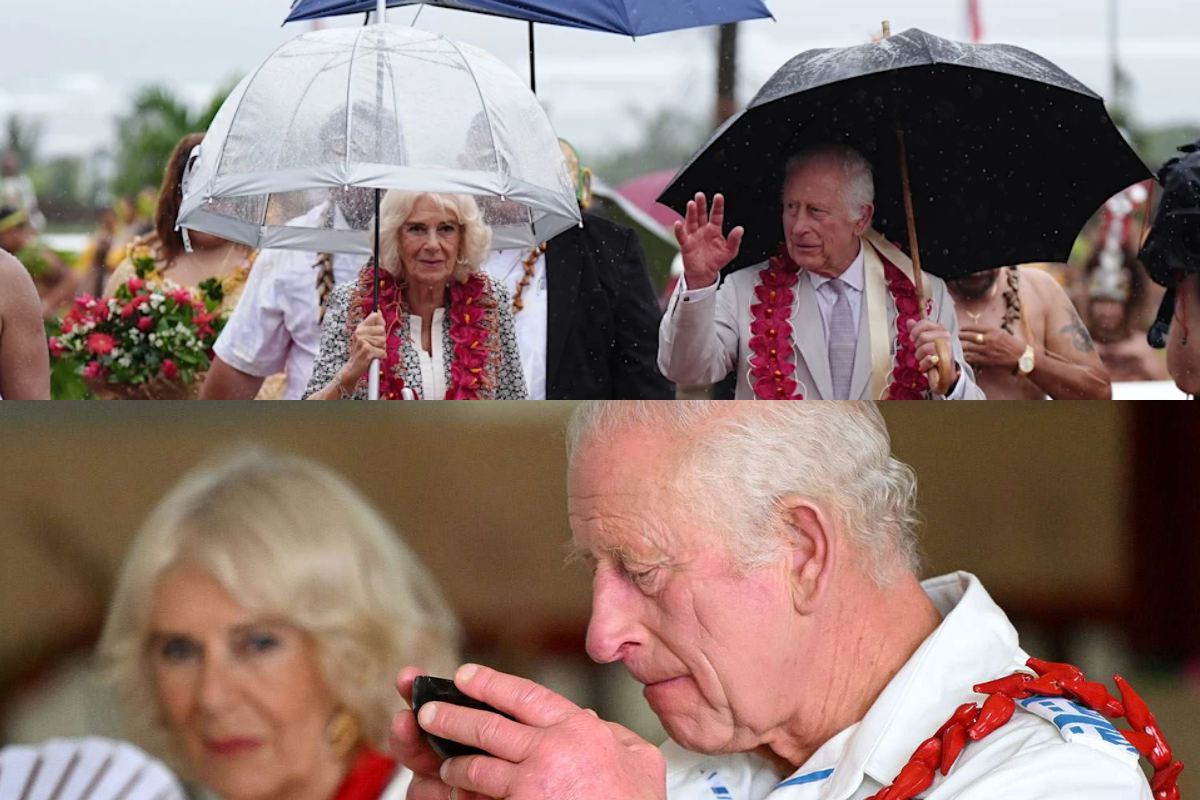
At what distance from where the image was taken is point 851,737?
160 centimetres

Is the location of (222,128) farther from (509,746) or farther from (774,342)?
(509,746)

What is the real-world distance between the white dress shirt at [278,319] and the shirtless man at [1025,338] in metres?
1.01

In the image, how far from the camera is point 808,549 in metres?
1.58

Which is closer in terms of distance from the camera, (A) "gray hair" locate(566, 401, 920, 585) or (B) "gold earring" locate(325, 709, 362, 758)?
(A) "gray hair" locate(566, 401, 920, 585)

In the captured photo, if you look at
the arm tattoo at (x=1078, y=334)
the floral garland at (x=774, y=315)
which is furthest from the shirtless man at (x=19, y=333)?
the arm tattoo at (x=1078, y=334)

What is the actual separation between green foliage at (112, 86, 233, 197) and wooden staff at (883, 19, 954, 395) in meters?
1.07

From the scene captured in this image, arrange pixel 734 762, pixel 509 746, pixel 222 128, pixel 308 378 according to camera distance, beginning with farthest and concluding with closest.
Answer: pixel 308 378, pixel 222 128, pixel 734 762, pixel 509 746

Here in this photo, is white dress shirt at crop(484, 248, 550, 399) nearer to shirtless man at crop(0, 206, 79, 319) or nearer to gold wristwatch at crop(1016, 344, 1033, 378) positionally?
shirtless man at crop(0, 206, 79, 319)

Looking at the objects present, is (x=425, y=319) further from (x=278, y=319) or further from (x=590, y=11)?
(x=590, y=11)

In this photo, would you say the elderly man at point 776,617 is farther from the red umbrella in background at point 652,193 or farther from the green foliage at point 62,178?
the green foliage at point 62,178

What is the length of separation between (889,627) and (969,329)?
0.85 meters

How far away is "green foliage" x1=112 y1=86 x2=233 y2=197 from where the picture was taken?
222 centimetres

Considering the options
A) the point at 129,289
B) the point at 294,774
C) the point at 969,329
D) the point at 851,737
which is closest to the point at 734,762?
the point at 851,737

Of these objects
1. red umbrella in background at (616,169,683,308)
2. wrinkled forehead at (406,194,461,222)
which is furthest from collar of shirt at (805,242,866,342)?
wrinkled forehead at (406,194,461,222)
